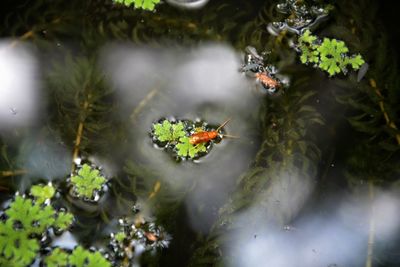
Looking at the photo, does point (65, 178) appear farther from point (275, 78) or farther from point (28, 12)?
point (275, 78)

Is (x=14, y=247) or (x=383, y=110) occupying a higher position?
(x=383, y=110)

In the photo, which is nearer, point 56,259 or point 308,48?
point 56,259

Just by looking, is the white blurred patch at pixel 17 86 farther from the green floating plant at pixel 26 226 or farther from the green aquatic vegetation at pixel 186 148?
the green aquatic vegetation at pixel 186 148

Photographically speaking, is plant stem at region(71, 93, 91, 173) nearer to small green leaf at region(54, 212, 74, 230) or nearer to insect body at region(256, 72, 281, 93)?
small green leaf at region(54, 212, 74, 230)

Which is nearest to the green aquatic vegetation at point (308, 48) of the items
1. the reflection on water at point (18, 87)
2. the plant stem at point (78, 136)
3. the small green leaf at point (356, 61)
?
the small green leaf at point (356, 61)

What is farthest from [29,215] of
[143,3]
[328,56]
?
[328,56]

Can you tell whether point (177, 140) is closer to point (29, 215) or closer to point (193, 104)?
point (193, 104)

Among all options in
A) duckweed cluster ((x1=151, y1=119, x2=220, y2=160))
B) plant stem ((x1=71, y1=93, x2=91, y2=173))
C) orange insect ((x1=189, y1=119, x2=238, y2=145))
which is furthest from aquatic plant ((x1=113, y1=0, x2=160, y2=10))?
orange insect ((x1=189, y1=119, x2=238, y2=145))

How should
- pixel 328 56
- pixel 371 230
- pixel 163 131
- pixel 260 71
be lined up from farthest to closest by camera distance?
pixel 328 56, pixel 260 71, pixel 163 131, pixel 371 230
